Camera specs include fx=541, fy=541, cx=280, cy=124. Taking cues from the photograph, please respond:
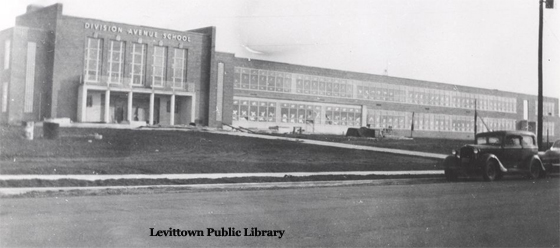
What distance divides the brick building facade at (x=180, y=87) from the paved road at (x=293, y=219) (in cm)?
1706

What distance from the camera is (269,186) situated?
629 inches

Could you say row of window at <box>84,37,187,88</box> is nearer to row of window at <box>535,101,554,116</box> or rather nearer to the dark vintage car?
row of window at <box>535,101,554,116</box>

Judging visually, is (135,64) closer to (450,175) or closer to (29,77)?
(29,77)

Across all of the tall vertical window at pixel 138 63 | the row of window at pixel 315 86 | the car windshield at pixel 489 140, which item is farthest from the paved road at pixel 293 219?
the row of window at pixel 315 86

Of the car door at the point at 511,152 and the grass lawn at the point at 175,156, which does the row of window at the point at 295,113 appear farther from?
the car door at the point at 511,152

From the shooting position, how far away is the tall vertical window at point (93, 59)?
41.9m

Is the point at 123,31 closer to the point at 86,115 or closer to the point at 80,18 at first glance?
the point at 80,18

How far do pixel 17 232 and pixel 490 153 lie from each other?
633 inches

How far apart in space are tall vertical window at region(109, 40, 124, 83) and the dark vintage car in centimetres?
3101

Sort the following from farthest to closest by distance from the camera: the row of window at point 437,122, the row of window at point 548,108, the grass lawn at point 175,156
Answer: the row of window at point 437,122 → the row of window at point 548,108 → the grass lawn at point 175,156

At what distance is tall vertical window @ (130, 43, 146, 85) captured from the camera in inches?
1756

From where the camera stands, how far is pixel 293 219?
8.90 m

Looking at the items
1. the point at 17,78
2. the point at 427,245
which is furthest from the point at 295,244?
the point at 17,78

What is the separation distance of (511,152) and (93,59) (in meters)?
33.0
